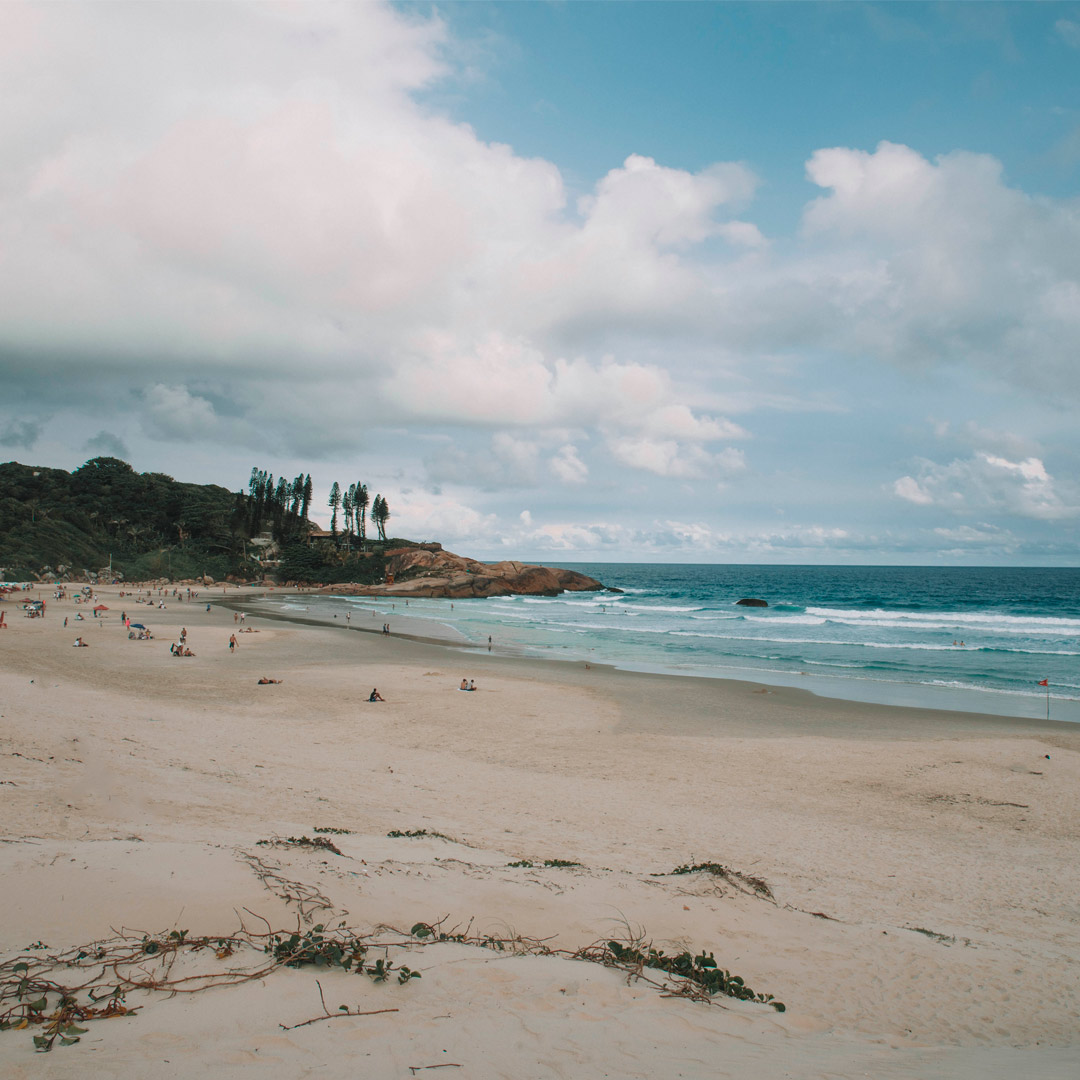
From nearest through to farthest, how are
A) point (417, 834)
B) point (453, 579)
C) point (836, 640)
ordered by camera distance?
point (417, 834) < point (836, 640) < point (453, 579)

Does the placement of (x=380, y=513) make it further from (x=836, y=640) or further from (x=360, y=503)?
(x=836, y=640)

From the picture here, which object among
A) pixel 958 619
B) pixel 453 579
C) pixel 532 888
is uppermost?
pixel 958 619

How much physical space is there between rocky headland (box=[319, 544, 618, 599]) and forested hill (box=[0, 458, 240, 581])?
24819 mm

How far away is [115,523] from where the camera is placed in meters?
99.9

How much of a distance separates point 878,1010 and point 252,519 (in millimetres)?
113429

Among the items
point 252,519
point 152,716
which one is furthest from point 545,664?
point 252,519

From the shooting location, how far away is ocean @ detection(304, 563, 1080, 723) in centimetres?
2866

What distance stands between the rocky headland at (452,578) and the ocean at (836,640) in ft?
13.8

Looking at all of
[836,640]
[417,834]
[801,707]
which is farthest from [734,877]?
[836,640]

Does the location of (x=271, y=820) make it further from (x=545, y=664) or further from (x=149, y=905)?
(x=545, y=664)

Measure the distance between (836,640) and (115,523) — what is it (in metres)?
106

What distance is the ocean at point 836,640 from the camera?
1128 inches

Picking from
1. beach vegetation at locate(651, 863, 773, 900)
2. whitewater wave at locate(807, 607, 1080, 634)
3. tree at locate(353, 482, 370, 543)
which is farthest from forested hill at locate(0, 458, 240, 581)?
beach vegetation at locate(651, 863, 773, 900)

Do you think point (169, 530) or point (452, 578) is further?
point (169, 530)
